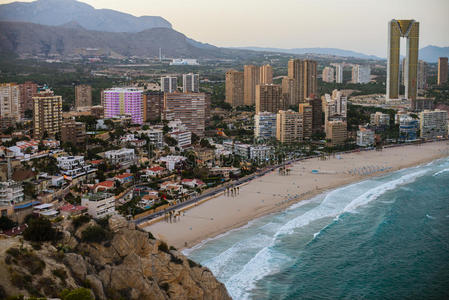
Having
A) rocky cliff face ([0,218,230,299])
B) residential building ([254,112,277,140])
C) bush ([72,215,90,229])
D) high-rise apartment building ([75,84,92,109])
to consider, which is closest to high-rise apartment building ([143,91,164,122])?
high-rise apartment building ([75,84,92,109])

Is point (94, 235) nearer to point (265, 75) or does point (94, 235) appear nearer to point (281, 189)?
point (281, 189)

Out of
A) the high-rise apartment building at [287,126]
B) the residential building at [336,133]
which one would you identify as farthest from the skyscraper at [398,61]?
the high-rise apartment building at [287,126]

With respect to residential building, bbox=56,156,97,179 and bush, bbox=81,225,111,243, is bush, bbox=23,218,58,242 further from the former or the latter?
residential building, bbox=56,156,97,179

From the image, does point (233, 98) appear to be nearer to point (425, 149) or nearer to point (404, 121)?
point (404, 121)

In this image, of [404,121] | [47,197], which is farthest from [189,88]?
[47,197]

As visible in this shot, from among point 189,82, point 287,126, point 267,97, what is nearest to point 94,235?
point 287,126

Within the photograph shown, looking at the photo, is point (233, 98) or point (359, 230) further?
point (233, 98)
